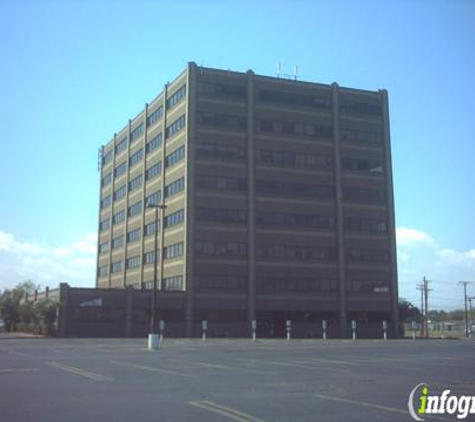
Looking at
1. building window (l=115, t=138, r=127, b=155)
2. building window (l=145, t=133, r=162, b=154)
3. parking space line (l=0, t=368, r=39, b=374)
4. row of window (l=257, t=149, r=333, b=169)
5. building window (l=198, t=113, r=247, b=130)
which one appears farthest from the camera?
building window (l=115, t=138, r=127, b=155)

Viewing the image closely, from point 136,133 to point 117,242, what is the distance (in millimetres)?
16453

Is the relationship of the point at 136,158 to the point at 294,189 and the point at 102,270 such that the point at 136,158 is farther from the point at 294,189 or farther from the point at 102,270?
the point at 294,189

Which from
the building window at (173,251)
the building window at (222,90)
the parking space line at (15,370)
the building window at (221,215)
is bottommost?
the parking space line at (15,370)

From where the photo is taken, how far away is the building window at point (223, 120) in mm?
70625

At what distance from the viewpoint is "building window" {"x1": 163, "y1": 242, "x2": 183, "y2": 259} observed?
69125 millimetres

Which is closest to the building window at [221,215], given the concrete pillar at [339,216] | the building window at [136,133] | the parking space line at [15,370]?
the concrete pillar at [339,216]

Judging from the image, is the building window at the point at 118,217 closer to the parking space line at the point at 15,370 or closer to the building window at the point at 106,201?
the building window at the point at 106,201

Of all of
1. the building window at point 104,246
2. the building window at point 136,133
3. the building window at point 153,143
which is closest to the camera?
the building window at point 153,143

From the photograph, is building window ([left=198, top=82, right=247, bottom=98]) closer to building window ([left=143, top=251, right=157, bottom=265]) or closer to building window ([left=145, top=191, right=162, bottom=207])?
building window ([left=145, top=191, right=162, bottom=207])

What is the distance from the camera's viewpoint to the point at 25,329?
7162cm

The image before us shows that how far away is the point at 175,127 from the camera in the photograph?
74250 millimetres

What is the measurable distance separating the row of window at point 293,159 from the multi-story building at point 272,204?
0.38 ft

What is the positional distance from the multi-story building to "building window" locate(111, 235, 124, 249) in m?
11.6

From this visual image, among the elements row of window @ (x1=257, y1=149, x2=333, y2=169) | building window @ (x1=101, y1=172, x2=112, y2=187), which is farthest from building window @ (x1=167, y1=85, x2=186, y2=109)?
building window @ (x1=101, y1=172, x2=112, y2=187)
